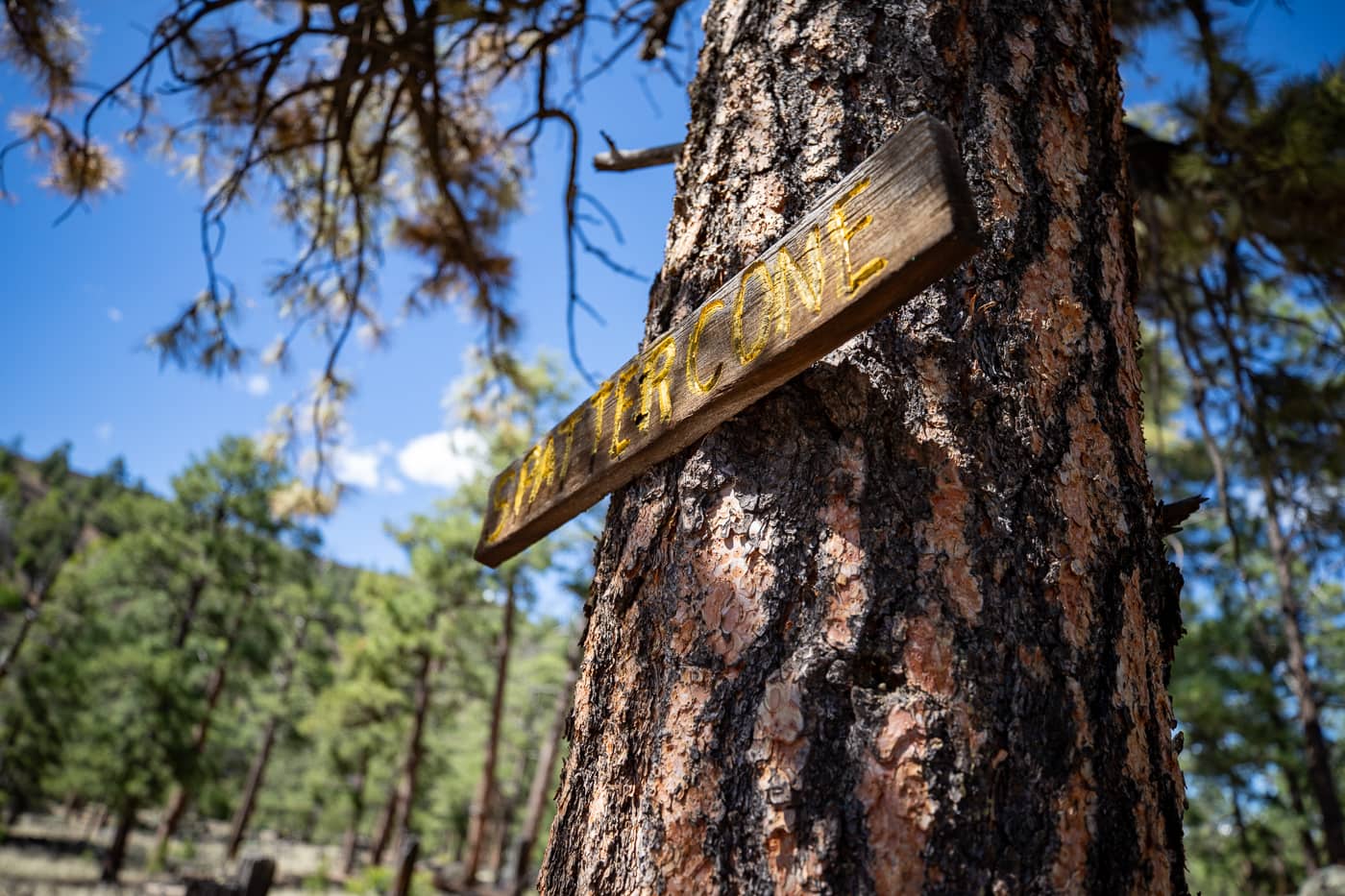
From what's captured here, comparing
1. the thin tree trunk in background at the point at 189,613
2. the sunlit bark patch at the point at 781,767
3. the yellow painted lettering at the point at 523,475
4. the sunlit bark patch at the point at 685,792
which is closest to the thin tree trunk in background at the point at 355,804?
the thin tree trunk in background at the point at 189,613

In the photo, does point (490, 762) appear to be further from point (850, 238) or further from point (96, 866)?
point (850, 238)

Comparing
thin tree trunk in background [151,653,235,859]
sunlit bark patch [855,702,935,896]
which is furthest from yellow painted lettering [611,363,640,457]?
thin tree trunk in background [151,653,235,859]

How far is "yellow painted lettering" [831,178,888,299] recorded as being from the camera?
2.62ft

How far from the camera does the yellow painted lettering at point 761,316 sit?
0.91m

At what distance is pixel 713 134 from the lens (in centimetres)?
126

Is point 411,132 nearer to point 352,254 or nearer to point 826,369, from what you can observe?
point 352,254

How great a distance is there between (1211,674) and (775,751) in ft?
43.5

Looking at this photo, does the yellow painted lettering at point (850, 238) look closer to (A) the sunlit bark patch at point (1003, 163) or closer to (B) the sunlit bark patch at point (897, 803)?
(A) the sunlit bark patch at point (1003, 163)

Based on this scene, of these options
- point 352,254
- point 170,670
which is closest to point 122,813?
point 170,670

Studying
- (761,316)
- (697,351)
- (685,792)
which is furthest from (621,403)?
(685,792)

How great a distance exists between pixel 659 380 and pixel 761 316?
0.21m

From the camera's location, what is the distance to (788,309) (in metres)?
0.89

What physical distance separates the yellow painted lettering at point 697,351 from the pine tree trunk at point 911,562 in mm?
64

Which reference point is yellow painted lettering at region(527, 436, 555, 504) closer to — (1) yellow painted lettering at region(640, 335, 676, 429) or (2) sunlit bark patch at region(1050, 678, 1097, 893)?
(1) yellow painted lettering at region(640, 335, 676, 429)
